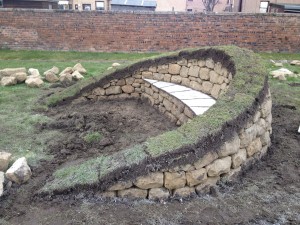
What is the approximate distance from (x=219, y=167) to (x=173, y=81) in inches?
139

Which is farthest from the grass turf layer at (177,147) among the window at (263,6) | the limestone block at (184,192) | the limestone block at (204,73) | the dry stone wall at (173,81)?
the window at (263,6)

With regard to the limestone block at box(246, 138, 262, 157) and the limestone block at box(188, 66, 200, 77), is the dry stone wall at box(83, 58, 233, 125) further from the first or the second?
the limestone block at box(246, 138, 262, 157)

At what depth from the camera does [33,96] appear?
720cm

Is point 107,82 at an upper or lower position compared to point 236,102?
lower

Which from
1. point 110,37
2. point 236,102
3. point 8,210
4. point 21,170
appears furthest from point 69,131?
point 110,37

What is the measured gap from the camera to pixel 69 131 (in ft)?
17.4

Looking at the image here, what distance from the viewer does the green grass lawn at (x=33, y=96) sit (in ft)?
15.2

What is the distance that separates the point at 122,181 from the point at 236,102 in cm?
166

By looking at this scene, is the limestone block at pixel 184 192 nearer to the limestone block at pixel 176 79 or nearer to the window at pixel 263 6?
the limestone block at pixel 176 79

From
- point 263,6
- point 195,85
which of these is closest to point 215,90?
point 195,85

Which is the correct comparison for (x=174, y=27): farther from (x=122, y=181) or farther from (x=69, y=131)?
(x=122, y=181)

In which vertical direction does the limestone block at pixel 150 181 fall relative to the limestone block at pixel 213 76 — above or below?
below

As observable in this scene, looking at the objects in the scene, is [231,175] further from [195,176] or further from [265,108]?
[265,108]

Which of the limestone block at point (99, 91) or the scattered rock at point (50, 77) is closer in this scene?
the limestone block at point (99, 91)
